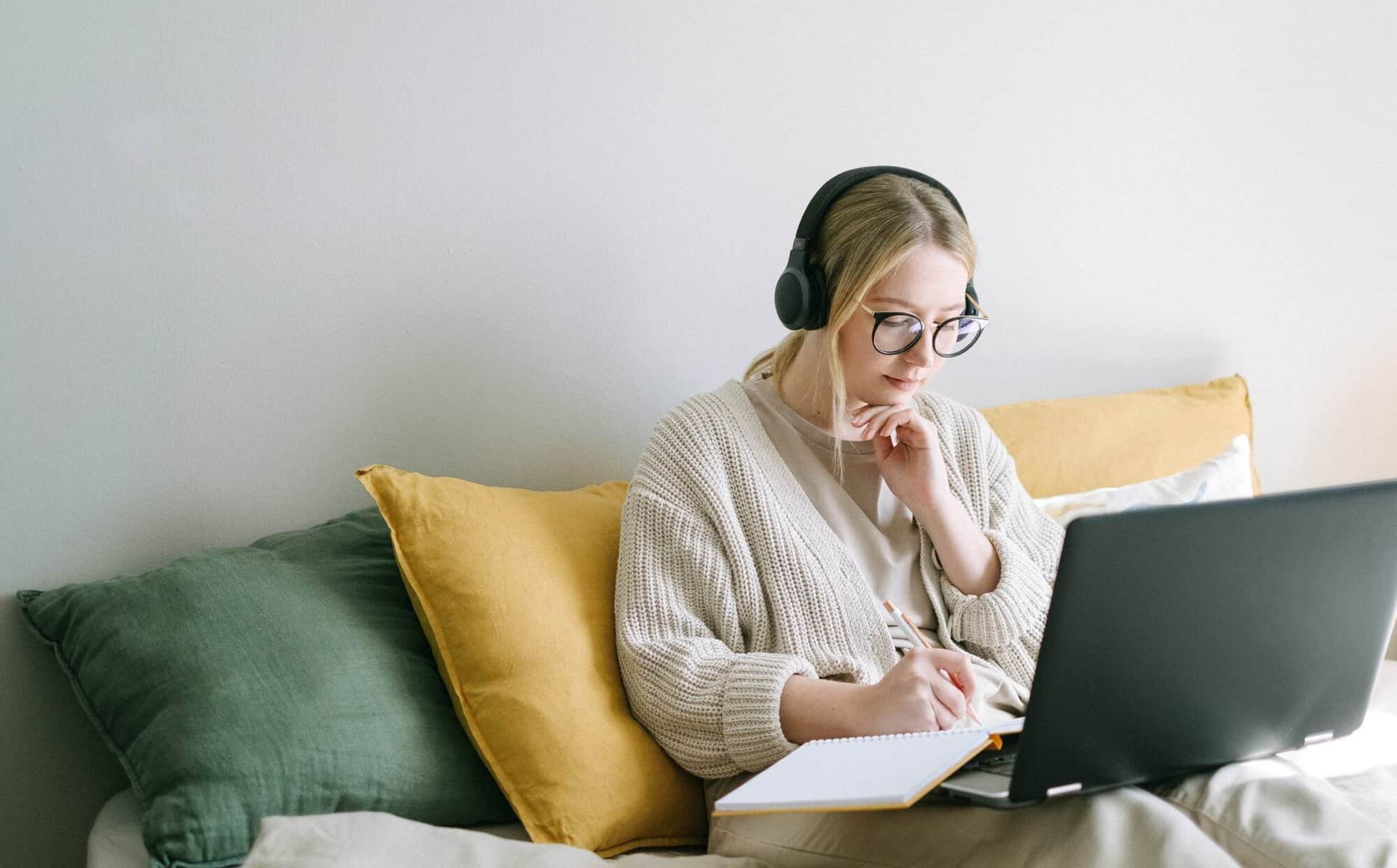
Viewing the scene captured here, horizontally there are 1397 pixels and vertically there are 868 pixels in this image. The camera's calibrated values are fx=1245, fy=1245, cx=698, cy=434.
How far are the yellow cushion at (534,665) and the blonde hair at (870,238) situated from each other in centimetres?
38

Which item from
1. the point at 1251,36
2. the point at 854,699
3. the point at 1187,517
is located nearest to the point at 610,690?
the point at 854,699

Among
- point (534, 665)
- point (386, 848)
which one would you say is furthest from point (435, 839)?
point (534, 665)

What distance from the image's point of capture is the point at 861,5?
1930 mm

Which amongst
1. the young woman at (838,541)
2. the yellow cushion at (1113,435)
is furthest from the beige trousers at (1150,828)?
the yellow cushion at (1113,435)

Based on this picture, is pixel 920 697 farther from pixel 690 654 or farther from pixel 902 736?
pixel 690 654

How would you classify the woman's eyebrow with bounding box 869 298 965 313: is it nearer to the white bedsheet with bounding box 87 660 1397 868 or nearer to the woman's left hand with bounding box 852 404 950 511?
the woman's left hand with bounding box 852 404 950 511

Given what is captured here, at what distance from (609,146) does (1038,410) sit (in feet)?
2.65

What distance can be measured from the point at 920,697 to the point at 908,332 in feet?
1.47

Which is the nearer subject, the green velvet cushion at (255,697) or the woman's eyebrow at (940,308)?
the green velvet cushion at (255,697)

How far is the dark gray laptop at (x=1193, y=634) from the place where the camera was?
95 centimetres

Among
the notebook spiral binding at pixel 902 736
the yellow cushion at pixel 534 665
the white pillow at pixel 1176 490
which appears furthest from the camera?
the white pillow at pixel 1176 490

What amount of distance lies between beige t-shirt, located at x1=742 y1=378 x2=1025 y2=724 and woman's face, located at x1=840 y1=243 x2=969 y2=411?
11 centimetres

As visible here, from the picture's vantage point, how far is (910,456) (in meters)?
1.51

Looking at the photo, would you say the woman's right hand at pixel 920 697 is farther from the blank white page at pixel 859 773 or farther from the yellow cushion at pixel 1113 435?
the yellow cushion at pixel 1113 435
